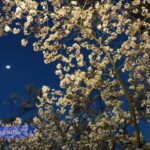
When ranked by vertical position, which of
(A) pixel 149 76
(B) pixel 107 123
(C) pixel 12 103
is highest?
(C) pixel 12 103

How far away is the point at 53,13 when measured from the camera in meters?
10.9

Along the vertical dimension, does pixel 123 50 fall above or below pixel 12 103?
below

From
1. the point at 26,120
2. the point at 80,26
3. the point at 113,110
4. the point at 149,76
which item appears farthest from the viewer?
the point at 26,120

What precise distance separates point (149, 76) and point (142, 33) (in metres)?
1.88

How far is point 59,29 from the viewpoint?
38.2 ft

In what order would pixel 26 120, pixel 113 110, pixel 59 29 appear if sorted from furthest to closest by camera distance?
pixel 26 120
pixel 113 110
pixel 59 29

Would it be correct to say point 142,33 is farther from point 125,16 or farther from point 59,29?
point 59,29

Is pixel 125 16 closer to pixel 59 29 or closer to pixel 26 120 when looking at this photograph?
pixel 59 29

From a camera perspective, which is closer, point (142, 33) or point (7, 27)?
point (7, 27)

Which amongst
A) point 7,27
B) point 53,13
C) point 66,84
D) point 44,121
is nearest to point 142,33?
point 66,84

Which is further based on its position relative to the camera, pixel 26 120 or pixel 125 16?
pixel 26 120

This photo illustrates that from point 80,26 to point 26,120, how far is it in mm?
22263

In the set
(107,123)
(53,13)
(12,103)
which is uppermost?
(12,103)

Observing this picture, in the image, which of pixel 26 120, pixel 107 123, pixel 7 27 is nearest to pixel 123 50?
pixel 7 27
